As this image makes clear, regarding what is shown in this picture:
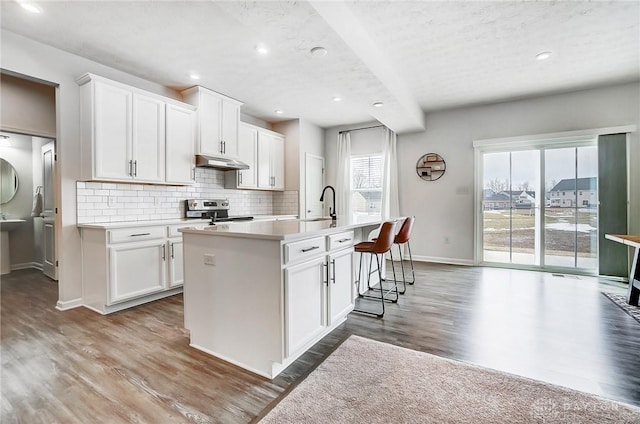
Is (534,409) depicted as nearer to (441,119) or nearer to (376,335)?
(376,335)

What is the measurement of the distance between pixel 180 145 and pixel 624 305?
5.38m

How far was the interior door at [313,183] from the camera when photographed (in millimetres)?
5836

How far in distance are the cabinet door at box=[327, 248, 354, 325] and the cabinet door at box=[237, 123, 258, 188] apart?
2889 millimetres

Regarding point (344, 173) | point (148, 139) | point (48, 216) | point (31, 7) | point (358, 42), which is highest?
point (31, 7)

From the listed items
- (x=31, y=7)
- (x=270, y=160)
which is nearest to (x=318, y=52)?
(x=31, y=7)

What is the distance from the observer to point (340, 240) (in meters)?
2.48

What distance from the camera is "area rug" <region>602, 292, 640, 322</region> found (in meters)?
2.77

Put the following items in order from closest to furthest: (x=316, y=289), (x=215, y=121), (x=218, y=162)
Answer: (x=316, y=289), (x=218, y=162), (x=215, y=121)

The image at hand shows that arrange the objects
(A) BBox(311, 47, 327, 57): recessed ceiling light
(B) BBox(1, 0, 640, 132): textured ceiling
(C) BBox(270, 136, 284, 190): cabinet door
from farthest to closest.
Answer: (C) BBox(270, 136, 284, 190): cabinet door < (A) BBox(311, 47, 327, 57): recessed ceiling light < (B) BBox(1, 0, 640, 132): textured ceiling

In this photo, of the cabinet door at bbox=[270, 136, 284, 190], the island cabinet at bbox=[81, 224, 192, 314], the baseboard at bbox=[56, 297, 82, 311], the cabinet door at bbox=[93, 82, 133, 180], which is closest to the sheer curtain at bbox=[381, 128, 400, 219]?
the cabinet door at bbox=[270, 136, 284, 190]

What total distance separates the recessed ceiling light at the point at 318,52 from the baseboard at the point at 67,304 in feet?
11.6

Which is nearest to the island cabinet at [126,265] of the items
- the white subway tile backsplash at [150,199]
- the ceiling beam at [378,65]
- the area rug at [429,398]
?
the white subway tile backsplash at [150,199]

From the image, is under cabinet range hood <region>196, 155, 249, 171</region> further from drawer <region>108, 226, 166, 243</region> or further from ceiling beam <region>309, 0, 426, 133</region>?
ceiling beam <region>309, 0, 426, 133</region>

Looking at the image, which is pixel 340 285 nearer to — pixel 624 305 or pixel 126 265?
pixel 126 265
